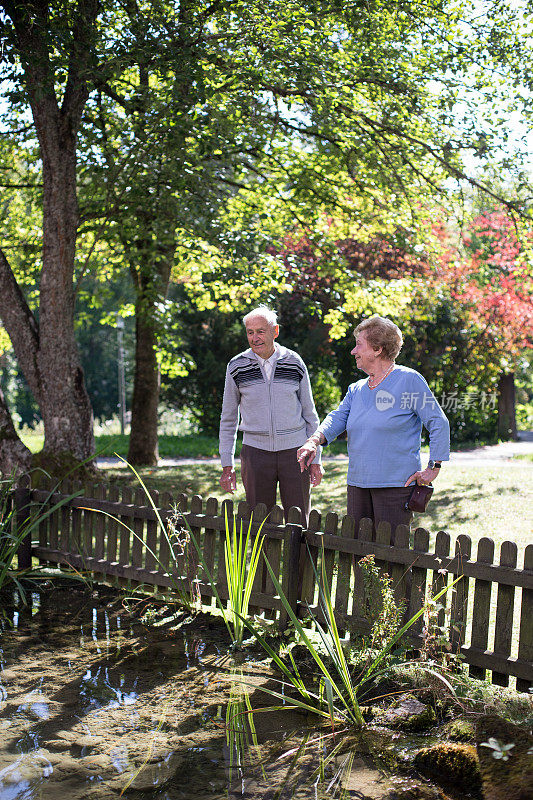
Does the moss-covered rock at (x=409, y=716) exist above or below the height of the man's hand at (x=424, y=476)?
below

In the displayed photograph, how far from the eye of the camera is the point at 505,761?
2.68 m

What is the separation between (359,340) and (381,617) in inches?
59.5

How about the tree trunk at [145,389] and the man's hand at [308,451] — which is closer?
the man's hand at [308,451]

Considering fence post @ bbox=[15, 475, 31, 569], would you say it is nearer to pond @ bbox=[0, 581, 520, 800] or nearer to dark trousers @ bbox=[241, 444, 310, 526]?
pond @ bbox=[0, 581, 520, 800]

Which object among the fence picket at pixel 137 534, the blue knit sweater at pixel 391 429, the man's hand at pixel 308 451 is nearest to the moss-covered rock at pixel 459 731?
the blue knit sweater at pixel 391 429

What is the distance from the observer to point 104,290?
48.1 ft

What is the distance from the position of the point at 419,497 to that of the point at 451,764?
155cm

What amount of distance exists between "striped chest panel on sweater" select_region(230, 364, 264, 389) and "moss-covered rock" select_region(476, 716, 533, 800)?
2.72m

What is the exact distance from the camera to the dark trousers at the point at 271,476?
5164 mm

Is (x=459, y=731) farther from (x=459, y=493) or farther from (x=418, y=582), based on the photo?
(x=459, y=493)

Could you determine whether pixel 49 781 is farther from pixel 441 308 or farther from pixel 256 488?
pixel 441 308

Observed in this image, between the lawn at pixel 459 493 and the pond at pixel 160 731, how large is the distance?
4.43m

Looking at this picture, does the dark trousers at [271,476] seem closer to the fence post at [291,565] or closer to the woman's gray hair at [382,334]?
the fence post at [291,565]

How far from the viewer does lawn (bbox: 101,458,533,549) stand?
8734 millimetres
